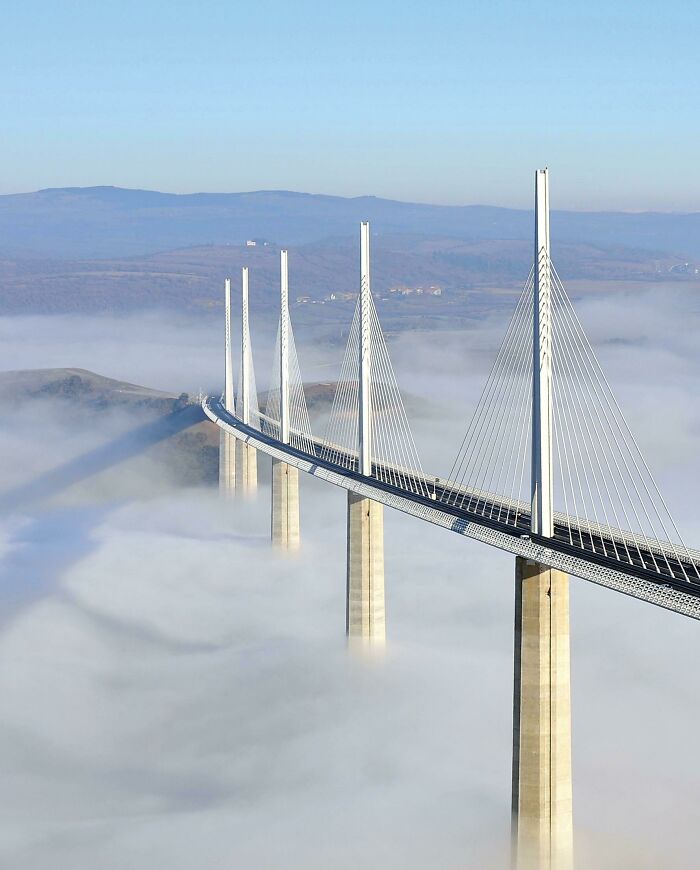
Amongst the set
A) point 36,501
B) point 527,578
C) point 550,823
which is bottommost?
point 36,501

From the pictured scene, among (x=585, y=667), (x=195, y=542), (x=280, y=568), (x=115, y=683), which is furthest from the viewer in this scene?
(x=195, y=542)

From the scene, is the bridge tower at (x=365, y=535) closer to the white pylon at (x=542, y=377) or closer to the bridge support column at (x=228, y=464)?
the white pylon at (x=542, y=377)

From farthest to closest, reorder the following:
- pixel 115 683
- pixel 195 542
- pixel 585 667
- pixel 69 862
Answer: pixel 195 542 → pixel 585 667 → pixel 115 683 → pixel 69 862

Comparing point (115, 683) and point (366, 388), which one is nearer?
point (366, 388)

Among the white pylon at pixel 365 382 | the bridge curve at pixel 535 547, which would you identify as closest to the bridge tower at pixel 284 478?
the bridge curve at pixel 535 547

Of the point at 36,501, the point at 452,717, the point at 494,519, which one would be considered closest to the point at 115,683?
the point at 452,717

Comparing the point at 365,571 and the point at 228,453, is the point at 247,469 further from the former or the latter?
the point at 365,571

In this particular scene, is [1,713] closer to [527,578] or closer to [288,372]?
[288,372]
